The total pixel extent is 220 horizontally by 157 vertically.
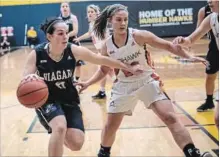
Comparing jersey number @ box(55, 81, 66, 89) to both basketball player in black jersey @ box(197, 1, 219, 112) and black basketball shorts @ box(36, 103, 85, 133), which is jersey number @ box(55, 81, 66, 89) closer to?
black basketball shorts @ box(36, 103, 85, 133)

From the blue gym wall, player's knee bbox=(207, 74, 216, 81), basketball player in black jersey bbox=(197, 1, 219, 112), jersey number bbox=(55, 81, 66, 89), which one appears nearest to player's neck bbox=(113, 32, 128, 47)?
jersey number bbox=(55, 81, 66, 89)

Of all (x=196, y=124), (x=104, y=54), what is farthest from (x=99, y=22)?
(x=196, y=124)

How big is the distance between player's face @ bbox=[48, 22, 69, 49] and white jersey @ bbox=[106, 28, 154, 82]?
0.49 meters

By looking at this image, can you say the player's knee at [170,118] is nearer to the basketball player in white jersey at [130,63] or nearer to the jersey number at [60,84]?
the basketball player in white jersey at [130,63]

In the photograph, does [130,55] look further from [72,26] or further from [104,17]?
[72,26]

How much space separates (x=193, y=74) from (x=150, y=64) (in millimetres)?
6117

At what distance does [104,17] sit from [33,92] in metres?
1.16

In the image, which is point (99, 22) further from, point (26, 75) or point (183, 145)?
point (183, 145)

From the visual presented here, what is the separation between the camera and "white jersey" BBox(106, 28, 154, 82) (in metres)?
3.97

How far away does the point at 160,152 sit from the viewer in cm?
467

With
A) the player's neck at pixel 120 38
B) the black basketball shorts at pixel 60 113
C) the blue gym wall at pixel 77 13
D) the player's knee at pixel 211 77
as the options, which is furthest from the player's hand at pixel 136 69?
the blue gym wall at pixel 77 13

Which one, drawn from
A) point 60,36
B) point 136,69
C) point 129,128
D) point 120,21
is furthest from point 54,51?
point 129,128

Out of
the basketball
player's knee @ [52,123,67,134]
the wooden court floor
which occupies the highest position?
the basketball

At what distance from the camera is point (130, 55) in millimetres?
3992
